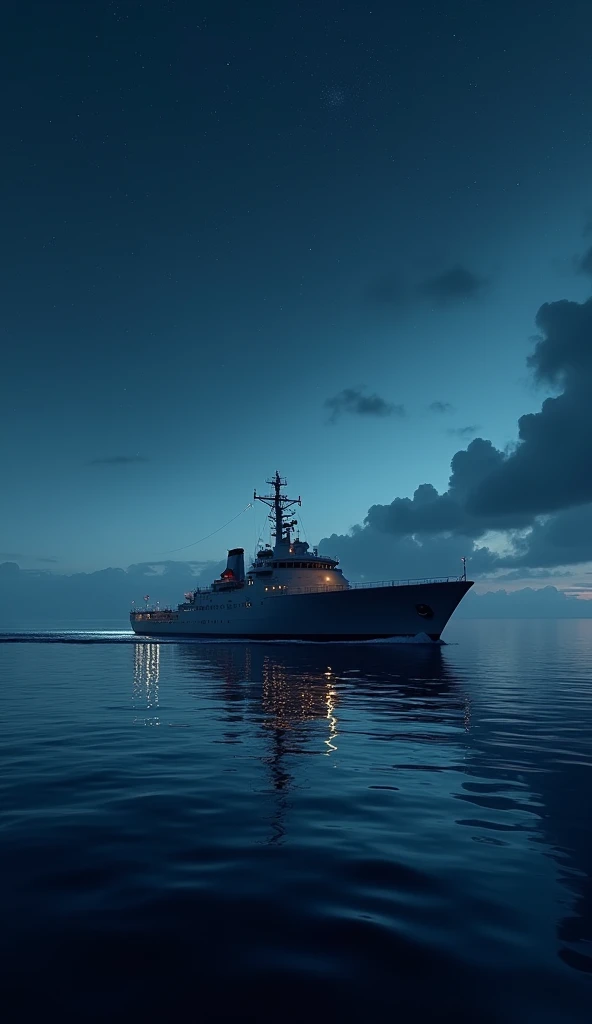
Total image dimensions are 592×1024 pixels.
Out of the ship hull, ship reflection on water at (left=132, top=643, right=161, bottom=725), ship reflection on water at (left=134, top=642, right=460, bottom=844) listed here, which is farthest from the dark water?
the ship hull

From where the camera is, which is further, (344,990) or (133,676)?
(133,676)

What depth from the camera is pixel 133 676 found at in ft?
99.0

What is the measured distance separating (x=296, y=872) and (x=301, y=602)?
49.4 m

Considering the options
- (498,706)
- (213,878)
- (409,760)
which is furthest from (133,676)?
(213,878)

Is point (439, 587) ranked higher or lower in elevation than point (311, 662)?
higher

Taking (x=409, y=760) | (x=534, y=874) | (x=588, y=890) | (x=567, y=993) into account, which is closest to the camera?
(x=567, y=993)

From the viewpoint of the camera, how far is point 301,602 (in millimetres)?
54969

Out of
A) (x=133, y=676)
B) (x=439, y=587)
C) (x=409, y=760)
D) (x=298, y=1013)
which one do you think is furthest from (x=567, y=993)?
(x=439, y=587)

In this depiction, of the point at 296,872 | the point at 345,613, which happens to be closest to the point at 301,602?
the point at 345,613

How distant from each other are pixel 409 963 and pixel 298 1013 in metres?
1.04

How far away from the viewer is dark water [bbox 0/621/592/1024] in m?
3.86

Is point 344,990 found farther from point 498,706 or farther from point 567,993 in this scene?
point 498,706

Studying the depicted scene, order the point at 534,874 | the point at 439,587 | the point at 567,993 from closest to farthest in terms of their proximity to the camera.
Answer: the point at 567,993, the point at 534,874, the point at 439,587

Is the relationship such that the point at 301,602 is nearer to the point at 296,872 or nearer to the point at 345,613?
the point at 345,613
